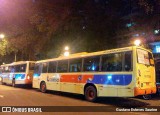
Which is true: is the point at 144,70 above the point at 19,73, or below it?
below

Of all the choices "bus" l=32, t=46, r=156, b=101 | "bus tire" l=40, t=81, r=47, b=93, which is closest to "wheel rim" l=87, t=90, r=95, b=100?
"bus" l=32, t=46, r=156, b=101

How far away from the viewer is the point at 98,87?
1397cm

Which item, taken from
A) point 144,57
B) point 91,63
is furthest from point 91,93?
point 144,57

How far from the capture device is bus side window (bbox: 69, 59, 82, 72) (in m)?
15.7

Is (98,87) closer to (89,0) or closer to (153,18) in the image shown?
(153,18)

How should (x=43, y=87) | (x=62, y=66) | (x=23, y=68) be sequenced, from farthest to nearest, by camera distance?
(x=23, y=68) → (x=43, y=87) → (x=62, y=66)

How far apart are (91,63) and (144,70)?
10.8 feet

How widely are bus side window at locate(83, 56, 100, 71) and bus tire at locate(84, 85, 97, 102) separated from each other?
1.05 meters

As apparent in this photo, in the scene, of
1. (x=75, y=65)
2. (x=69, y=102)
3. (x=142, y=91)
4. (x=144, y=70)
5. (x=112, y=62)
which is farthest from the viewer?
(x=75, y=65)

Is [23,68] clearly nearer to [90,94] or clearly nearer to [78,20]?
[78,20]

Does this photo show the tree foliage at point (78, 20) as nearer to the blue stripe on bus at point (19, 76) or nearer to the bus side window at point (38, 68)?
the bus side window at point (38, 68)

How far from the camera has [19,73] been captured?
2567cm

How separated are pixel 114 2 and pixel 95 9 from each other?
1880 millimetres

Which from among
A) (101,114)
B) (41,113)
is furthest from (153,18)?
(41,113)
